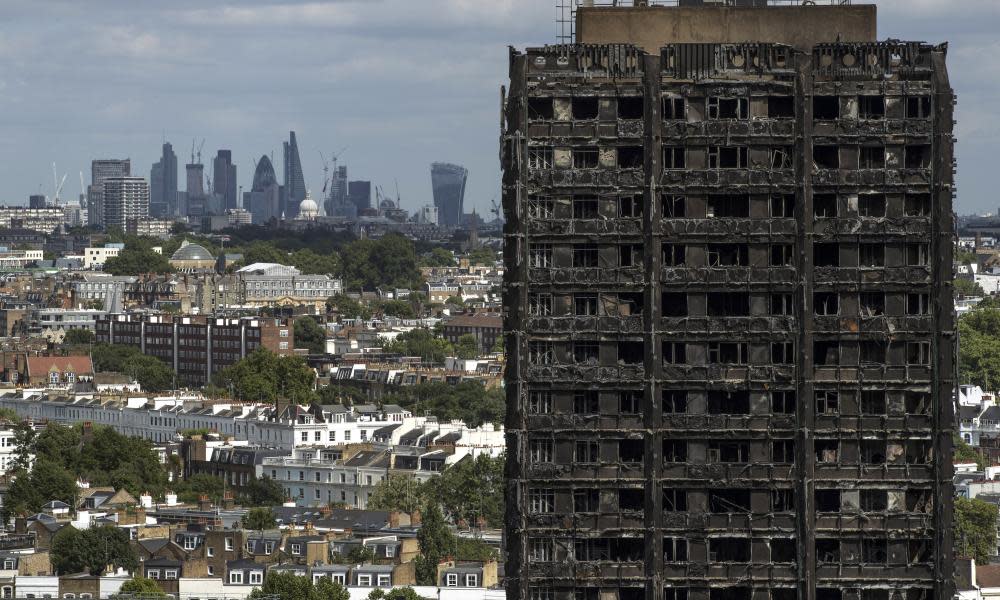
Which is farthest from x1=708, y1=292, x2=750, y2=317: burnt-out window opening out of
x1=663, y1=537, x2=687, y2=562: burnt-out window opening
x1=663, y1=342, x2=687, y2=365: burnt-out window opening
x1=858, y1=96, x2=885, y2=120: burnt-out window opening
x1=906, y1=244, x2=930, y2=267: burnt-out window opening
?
x1=663, y1=537, x2=687, y2=562: burnt-out window opening

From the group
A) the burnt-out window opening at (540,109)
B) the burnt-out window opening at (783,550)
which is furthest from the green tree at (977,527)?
the burnt-out window opening at (540,109)

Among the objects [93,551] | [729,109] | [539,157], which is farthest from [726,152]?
[93,551]

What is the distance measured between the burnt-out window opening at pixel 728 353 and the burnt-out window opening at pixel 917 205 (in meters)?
4.89

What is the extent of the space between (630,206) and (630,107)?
7.54 ft

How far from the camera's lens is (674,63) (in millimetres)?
75062

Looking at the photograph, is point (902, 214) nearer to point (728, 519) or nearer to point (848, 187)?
point (848, 187)

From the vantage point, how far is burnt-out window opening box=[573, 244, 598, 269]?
247 ft

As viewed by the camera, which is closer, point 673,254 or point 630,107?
point 630,107

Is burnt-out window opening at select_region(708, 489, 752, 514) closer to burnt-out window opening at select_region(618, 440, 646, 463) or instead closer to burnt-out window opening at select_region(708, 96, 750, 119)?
burnt-out window opening at select_region(618, 440, 646, 463)

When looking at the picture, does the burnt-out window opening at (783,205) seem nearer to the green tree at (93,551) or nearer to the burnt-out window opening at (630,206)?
the burnt-out window opening at (630,206)

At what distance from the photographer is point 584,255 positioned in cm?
7531

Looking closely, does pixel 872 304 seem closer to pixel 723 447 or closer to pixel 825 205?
pixel 825 205

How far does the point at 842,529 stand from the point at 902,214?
7464mm

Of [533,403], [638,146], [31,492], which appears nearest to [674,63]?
[638,146]
